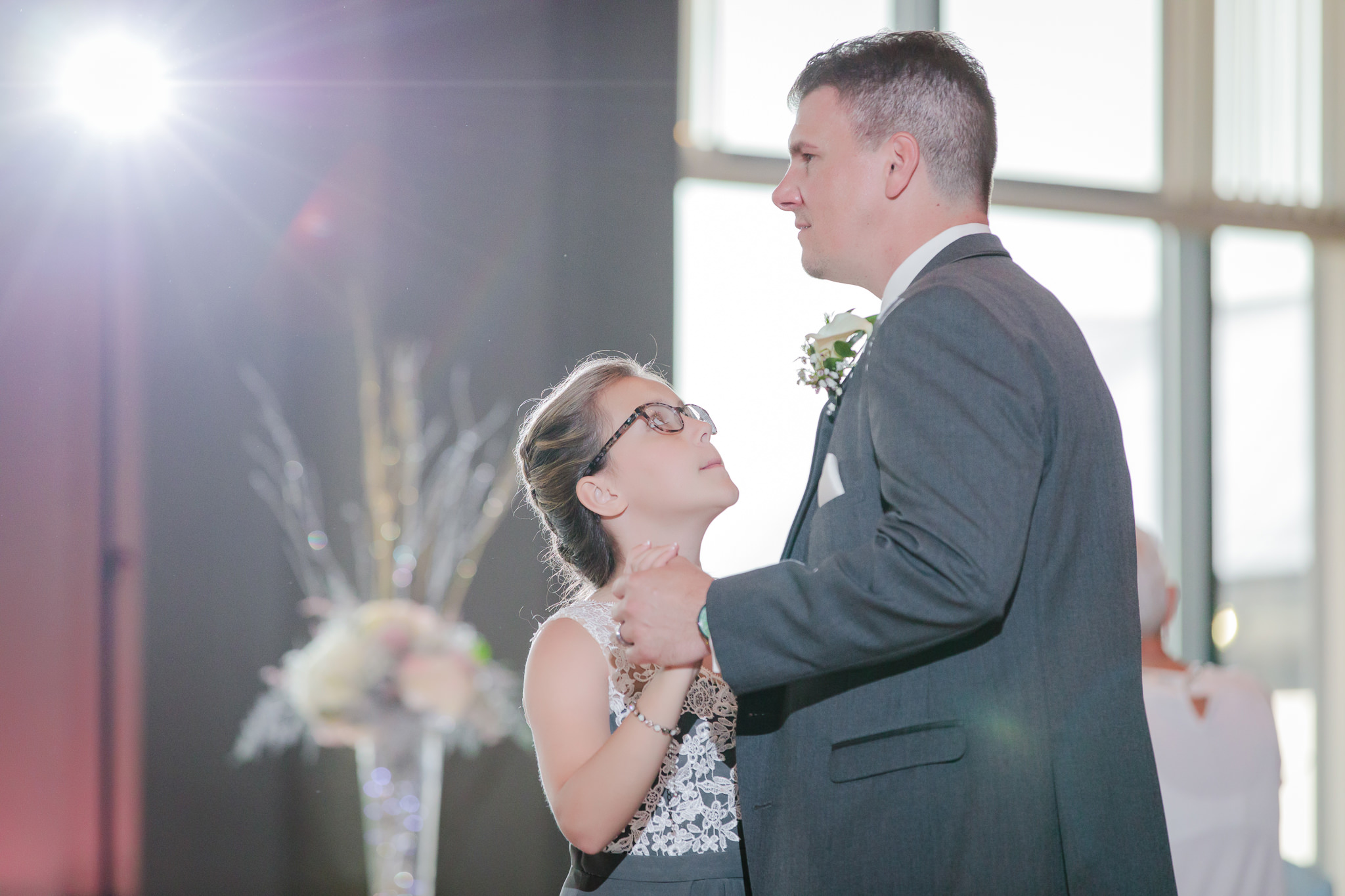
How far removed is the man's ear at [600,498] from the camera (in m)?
1.88

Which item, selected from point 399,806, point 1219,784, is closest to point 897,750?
point 1219,784

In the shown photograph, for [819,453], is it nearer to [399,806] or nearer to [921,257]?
[921,257]

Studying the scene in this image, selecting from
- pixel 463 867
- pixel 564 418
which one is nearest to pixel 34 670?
pixel 463 867

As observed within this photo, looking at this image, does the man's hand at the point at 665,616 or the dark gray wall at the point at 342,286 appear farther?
the dark gray wall at the point at 342,286

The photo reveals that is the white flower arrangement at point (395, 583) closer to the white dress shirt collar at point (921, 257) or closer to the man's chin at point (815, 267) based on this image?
the man's chin at point (815, 267)

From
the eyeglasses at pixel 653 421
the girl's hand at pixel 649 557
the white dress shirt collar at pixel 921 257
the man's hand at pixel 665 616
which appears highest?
the white dress shirt collar at pixel 921 257

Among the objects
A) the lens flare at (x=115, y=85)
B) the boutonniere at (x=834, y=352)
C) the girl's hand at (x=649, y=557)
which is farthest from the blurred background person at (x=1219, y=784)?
the lens flare at (x=115, y=85)

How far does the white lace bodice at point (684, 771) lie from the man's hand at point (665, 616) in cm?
28

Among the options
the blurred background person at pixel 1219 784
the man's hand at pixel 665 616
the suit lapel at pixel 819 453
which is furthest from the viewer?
the blurred background person at pixel 1219 784

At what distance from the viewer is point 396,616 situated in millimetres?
3369

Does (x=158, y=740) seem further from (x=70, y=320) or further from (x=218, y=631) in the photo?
(x=70, y=320)

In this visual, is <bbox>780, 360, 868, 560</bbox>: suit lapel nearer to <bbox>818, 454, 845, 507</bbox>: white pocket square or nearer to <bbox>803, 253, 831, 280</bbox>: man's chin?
<bbox>818, 454, 845, 507</bbox>: white pocket square

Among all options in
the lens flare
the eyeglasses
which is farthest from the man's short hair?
the lens flare

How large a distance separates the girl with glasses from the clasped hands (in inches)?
2.5
